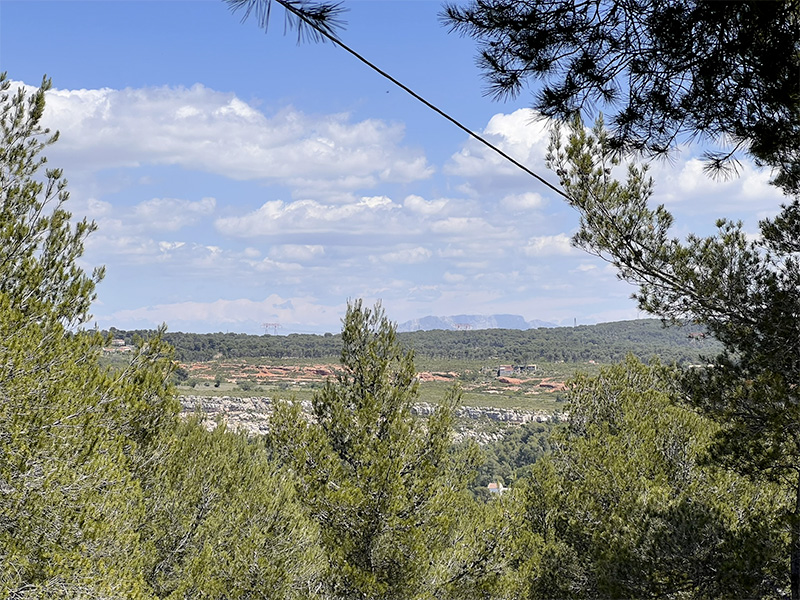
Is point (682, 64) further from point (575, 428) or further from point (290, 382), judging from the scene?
point (290, 382)

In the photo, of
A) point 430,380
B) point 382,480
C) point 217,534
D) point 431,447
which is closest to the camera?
point 382,480

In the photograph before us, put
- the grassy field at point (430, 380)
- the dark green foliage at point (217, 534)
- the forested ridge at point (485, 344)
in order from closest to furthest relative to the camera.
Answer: the dark green foliage at point (217, 534) → the grassy field at point (430, 380) → the forested ridge at point (485, 344)

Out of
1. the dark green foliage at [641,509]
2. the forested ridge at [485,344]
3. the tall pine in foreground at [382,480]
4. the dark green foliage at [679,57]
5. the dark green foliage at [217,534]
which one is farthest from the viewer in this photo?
the forested ridge at [485,344]

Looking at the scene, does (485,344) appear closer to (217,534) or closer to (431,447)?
(217,534)

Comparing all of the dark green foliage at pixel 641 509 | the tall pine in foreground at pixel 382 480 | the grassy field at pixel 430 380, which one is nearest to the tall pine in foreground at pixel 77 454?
the tall pine in foreground at pixel 382 480

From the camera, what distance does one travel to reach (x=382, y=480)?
303 inches

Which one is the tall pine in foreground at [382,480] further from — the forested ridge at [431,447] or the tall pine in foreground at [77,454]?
the tall pine in foreground at [77,454]

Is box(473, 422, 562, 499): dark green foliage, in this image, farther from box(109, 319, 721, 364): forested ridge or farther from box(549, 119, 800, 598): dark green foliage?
box(109, 319, 721, 364): forested ridge

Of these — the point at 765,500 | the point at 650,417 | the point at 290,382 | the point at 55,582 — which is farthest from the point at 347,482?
the point at 290,382

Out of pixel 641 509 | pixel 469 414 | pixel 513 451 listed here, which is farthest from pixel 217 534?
pixel 469 414

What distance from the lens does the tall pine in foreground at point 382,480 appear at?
7605mm

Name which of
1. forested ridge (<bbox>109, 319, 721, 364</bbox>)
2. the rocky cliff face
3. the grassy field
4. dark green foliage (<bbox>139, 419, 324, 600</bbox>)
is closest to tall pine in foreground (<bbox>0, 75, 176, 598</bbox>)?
dark green foliage (<bbox>139, 419, 324, 600</bbox>)

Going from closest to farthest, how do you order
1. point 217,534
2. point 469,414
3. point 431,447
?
point 431,447
point 217,534
point 469,414

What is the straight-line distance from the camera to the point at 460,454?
9188 mm
